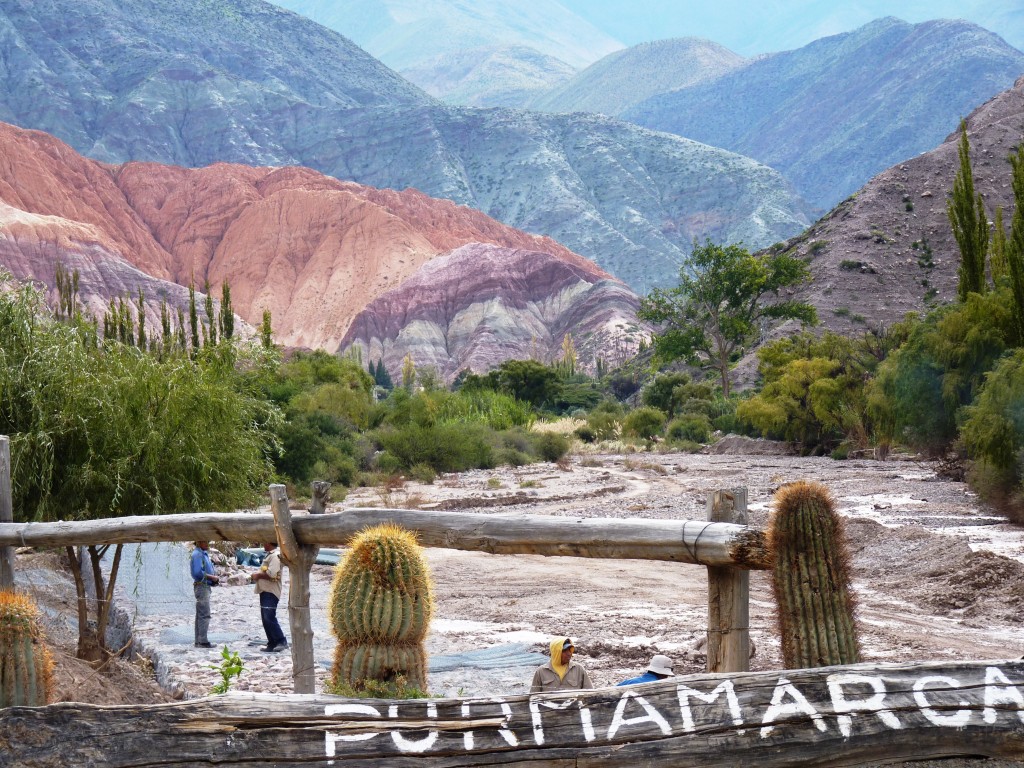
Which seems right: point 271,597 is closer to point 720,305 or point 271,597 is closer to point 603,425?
point 603,425

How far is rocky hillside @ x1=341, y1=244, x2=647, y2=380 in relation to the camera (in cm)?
9650

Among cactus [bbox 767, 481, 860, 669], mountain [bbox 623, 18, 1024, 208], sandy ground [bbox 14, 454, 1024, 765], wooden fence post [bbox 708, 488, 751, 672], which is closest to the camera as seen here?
cactus [bbox 767, 481, 860, 669]

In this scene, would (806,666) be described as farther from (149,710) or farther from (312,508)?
(312,508)

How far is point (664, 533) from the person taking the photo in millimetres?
4797

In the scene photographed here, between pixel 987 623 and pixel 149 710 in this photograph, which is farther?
pixel 987 623

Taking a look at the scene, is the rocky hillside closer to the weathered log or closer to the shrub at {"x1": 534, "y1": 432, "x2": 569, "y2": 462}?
the shrub at {"x1": 534, "y1": 432, "x2": 569, "y2": 462}

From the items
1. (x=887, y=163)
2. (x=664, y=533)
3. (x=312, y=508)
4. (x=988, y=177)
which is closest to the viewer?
(x=664, y=533)

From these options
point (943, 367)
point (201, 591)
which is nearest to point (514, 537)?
point (201, 591)

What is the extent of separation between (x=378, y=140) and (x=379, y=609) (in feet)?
498

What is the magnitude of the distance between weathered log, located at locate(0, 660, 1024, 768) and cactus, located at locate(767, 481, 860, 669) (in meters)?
0.58

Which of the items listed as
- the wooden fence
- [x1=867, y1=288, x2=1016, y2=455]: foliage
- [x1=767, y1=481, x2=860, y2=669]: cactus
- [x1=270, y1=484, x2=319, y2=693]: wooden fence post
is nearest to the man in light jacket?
the wooden fence

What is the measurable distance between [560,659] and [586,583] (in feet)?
34.2

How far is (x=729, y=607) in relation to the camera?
475 centimetres

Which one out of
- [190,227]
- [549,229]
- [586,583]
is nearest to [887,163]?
[549,229]
